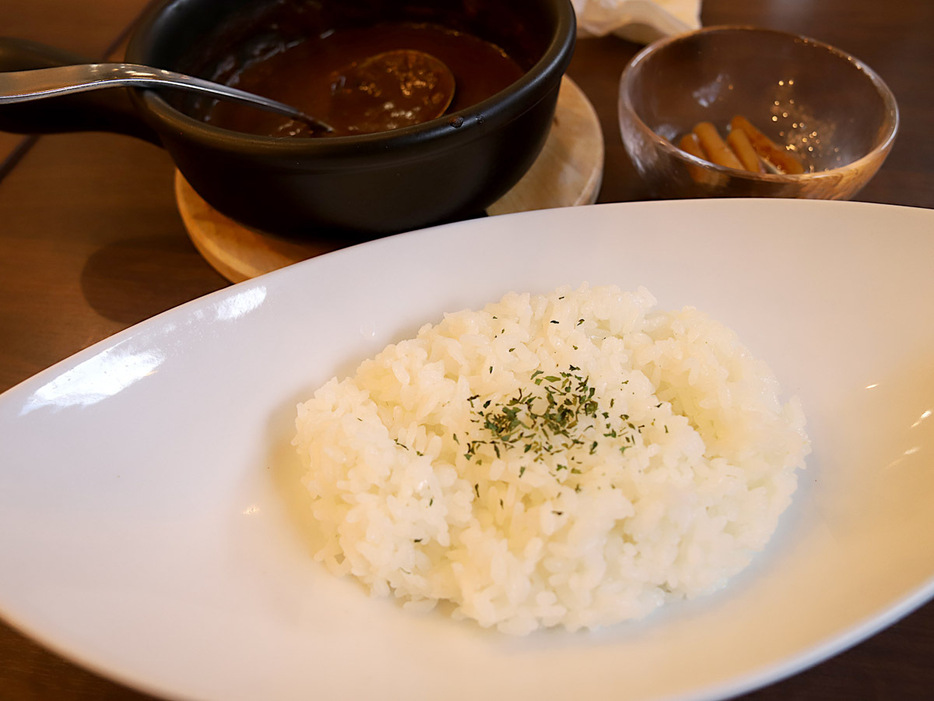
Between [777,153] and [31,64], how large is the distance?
6.15 feet

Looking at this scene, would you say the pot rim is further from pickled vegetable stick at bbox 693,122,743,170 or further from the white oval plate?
pickled vegetable stick at bbox 693,122,743,170

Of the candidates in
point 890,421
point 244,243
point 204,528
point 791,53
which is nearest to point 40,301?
point 244,243

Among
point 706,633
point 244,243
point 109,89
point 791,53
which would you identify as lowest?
point 706,633

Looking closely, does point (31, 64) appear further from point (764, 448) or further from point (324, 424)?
point (764, 448)

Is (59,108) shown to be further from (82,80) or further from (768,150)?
(768,150)

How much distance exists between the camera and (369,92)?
70.9 inches

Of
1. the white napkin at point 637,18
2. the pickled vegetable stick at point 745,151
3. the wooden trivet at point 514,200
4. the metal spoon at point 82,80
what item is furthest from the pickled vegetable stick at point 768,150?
the metal spoon at point 82,80

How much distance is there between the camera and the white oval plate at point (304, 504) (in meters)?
0.97

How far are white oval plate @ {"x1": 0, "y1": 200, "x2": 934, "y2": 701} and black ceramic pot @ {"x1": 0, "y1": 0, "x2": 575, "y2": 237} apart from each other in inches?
4.7

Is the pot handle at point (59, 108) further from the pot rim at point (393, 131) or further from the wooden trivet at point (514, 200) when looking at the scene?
the wooden trivet at point (514, 200)

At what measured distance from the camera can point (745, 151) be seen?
1853 mm

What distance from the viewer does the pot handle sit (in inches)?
62.4

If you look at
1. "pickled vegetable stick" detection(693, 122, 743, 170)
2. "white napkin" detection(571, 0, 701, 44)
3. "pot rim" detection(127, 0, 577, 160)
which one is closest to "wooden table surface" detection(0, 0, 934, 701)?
"white napkin" detection(571, 0, 701, 44)

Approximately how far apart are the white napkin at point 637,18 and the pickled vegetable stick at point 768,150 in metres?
0.52
